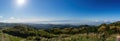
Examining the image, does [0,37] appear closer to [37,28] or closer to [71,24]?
[37,28]

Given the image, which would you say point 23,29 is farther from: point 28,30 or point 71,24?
point 71,24

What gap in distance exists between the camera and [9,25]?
118 ft

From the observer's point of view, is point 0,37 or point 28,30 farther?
point 28,30

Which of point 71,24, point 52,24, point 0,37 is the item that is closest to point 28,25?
point 52,24

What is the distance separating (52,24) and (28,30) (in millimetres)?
4942

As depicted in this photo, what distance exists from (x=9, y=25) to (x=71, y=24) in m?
10.9

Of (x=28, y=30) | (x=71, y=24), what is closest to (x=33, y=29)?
(x=28, y=30)

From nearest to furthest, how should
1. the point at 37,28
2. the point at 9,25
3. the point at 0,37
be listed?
the point at 0,37 → the point at 9,25 → the point at 37,28

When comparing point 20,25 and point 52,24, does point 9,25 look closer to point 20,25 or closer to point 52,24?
point 20,25

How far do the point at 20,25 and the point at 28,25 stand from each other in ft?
4.87

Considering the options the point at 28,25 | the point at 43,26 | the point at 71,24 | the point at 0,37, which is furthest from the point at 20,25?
the point at 0,37

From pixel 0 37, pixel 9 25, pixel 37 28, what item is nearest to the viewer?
pixel 0 37

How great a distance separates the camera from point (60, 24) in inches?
1590

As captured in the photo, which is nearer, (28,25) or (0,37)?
(0,37)
